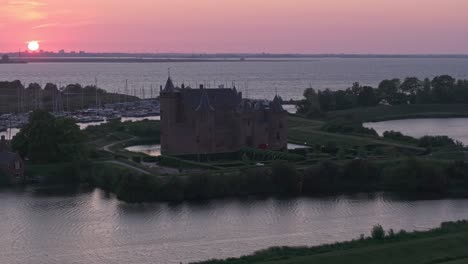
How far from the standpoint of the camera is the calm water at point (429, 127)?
5425cm

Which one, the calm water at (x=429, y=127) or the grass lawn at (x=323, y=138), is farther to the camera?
the calm water at (x=429, y=127)

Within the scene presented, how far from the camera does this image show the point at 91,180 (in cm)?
3559

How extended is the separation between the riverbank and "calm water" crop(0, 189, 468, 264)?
70.5 inches

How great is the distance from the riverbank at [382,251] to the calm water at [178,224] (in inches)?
70.5

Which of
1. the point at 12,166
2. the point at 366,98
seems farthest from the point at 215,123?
the point at 366,98

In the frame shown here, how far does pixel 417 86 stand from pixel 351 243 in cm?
5540

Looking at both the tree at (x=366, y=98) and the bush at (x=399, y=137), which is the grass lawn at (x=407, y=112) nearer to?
the tree at (x=366, y=98)

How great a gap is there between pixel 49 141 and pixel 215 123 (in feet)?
26.2

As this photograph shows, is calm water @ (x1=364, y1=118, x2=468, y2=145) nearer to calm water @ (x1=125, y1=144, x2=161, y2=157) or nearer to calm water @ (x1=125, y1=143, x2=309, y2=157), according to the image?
calm water @ (x1=125, y1=143, x2=309, y2=157)

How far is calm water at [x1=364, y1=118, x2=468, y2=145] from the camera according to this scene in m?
54.2

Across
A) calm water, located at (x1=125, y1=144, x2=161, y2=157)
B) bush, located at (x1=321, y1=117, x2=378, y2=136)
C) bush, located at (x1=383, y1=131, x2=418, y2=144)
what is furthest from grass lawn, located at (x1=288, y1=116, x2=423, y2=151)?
calm water, located at (x1=125, y1=144, x2=161, y2=157)

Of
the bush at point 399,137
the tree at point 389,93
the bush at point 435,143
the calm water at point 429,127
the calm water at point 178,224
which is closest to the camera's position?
the calm water at point 178,224

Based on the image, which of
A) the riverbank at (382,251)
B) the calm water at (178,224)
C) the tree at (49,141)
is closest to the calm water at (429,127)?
the calm water at (178,224)

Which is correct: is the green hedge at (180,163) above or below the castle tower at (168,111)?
below
